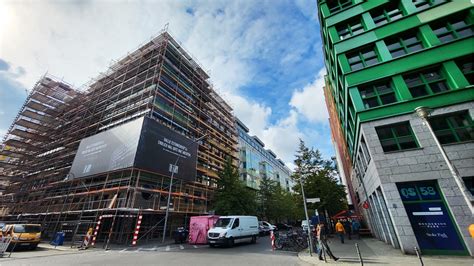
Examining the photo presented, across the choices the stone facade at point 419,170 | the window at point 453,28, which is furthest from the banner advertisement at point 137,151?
the window at point 453,28

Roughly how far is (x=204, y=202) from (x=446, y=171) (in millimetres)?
26507

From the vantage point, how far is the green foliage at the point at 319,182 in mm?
24422

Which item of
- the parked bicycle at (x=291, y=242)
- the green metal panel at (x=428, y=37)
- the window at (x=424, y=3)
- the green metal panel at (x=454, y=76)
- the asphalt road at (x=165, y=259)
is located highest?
the window at (x=424, y=3)

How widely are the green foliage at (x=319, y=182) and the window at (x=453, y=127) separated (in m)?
13.4

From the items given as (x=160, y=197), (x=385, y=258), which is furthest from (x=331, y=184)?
(x=160, y=197)

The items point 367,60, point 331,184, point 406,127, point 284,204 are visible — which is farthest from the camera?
point 284,204

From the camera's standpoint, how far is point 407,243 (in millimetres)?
10492

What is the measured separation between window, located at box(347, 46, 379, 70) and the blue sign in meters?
8.29

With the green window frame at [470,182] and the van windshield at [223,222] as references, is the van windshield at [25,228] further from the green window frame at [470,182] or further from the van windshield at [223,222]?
the green window frame at [470,182]

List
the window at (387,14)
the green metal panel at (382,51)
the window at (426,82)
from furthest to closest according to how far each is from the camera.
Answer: the window at (387,14) → the green metal panel at (382,51) → the window at (426,82)

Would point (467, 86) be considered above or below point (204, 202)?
above

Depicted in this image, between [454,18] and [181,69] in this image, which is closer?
[454,18]

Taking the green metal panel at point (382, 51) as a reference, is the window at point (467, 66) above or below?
below

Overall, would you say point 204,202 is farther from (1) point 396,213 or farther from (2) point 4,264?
(1) point 396,213
